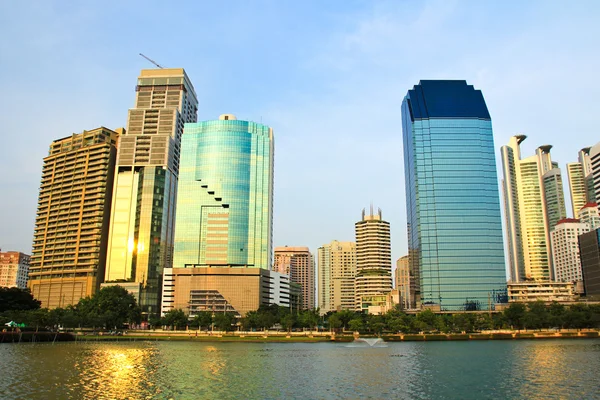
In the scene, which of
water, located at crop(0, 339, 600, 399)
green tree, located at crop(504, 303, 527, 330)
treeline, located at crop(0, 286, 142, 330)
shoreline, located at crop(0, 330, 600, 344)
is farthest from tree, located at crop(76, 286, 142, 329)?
green tree, located at crop(504, 303, 527, 330)

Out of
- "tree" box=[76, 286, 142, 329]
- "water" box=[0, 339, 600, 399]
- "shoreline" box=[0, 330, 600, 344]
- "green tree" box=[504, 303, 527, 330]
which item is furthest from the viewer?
"green tree" box=[504, 303, 527, 330]

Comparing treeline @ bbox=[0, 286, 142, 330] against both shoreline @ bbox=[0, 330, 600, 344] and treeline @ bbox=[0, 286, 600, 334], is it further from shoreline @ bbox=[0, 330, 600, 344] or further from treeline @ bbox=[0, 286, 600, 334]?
shoreline @ bbox=[0, 330, 600, 344]

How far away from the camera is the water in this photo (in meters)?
54.4

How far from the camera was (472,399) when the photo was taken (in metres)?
51.6

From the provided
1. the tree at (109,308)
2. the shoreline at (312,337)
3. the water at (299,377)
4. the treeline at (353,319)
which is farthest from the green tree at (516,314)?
the tree at (109,308)

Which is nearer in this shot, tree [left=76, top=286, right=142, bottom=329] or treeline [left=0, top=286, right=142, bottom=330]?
treeline [left=0, top=286, right=142, bottom=330]

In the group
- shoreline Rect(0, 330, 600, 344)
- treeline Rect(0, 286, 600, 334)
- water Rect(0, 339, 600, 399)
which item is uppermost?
treeline Rect(0, 286, 600, 334)

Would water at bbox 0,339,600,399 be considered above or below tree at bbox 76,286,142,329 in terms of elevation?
below

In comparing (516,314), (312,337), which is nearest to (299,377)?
(312,337)

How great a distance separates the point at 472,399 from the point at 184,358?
5878cm

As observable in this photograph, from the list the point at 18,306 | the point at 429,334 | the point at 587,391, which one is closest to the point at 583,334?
the point at 429,334

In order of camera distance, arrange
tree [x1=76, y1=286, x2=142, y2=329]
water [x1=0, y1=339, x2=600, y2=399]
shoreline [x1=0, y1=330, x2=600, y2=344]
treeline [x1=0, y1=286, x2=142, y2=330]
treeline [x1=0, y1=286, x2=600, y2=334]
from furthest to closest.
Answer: tree [x1=76, y1=286, x2=142, y2=329] < treeline [x1=0, y1=286, x2=600, y2=334] < treeline [x1=0, y1=286, x2=142, y2=330] < shoreline [x1=0, y1=330, x2=600, y2=344] < water [x1=0, y1=339, x2=600, y2=399]

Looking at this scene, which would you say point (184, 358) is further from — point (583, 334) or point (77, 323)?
point (583, 334)

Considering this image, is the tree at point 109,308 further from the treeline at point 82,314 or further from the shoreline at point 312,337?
the shoreline at point 312,337
